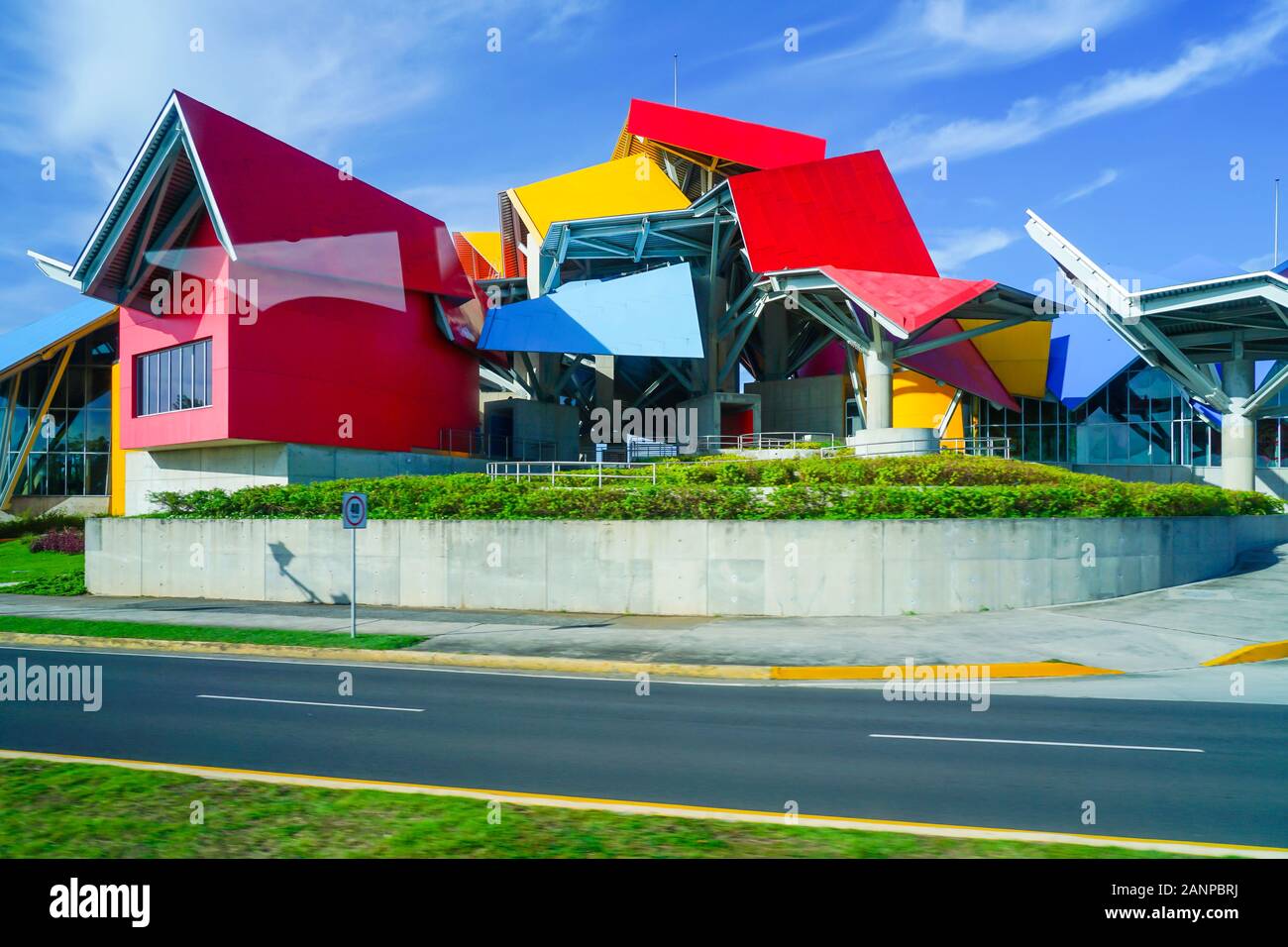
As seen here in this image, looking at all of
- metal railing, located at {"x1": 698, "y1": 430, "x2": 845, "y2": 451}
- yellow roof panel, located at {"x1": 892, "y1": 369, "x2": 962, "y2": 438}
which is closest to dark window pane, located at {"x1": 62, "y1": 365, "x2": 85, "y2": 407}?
metal railing, located at {"x1": 698, "y1": 430, "x2": 845, "y2": 451}

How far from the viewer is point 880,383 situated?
127 ft

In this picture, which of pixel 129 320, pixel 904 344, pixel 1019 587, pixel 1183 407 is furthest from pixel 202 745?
pixel 1183 407

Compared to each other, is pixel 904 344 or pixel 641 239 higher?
pixel 641 239

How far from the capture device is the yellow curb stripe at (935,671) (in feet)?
42.4

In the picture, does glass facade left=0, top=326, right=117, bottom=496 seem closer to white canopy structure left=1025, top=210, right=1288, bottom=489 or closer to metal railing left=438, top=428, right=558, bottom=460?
metal railing left=438, top=428, right=558, bottom=460

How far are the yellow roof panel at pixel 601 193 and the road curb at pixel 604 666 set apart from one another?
1604 inches

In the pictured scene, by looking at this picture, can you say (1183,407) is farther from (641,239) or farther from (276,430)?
(276,430)

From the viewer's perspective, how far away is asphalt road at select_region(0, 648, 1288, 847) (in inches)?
256

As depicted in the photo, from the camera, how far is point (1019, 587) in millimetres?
18047

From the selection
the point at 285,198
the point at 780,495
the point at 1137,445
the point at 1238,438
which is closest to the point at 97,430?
the point at 285,198

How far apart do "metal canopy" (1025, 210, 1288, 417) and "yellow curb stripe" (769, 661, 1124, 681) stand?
26.9m

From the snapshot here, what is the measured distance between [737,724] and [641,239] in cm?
4154

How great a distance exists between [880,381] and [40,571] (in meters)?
33.3

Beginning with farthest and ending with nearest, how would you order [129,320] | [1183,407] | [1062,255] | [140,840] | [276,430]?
[1183,407] → [1062,255] → [129,320] → [276,430] → [140,840]
